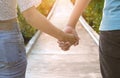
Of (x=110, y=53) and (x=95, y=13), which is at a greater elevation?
(x=110, y=53)

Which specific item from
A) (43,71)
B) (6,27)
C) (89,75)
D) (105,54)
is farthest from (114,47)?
(43,71)

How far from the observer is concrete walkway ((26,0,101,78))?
6594mm

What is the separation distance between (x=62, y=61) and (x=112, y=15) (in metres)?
4.87

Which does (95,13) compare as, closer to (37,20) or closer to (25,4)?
(37,20)

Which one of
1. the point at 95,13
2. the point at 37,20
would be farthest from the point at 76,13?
the point at 95,13

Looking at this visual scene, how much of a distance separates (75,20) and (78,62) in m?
3.77

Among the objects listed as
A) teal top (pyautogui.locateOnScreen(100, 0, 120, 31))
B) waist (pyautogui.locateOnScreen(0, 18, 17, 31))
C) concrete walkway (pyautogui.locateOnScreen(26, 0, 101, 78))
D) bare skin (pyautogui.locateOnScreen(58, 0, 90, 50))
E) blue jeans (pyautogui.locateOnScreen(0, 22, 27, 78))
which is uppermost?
teal top (pyautogui.locateOnScreen(100, 0, 120, 31))

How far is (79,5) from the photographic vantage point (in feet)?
11.5

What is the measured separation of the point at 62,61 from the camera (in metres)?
7.46

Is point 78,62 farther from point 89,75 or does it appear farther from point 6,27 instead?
point 6,27

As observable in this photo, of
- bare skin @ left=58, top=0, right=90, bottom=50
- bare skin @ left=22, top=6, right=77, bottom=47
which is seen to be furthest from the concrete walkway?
bare skin @ left=22, top=6, right=77, bottom=47

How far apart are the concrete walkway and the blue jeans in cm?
382

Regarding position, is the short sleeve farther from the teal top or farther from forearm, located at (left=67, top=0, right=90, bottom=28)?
forearm, located at (left=67, top=0, right=90, bottom=28)

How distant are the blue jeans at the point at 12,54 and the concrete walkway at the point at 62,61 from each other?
3.82m
